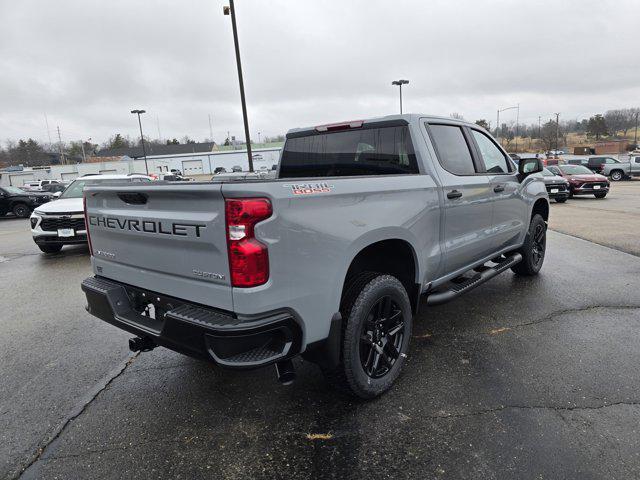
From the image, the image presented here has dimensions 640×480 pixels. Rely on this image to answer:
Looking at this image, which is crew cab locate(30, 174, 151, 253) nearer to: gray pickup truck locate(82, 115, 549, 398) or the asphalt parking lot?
the asphalt parking lot

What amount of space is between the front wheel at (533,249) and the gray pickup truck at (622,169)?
31381 mm

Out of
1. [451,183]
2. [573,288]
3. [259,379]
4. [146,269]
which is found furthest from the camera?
[573,288]

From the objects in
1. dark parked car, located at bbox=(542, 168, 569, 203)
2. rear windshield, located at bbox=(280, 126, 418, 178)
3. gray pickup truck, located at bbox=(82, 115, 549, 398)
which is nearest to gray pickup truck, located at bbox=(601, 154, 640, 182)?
dark parked car, located at bbox=(542, 168, 569, 203)

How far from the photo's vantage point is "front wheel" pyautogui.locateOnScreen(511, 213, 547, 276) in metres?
5.61

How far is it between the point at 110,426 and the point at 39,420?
52 centimetres

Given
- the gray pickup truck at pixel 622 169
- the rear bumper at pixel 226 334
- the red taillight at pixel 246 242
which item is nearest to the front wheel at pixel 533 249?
the rear bumper at pixel 226 334

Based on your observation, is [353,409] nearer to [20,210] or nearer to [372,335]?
[372,335]

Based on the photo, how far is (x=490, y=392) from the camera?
3.04 metres

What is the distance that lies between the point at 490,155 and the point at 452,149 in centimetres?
100

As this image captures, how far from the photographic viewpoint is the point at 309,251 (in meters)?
2.38

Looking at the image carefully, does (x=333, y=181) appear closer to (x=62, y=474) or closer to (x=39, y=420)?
(x=62, y=474)

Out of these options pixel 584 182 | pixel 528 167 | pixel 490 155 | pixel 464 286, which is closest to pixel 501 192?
pixel 490 155

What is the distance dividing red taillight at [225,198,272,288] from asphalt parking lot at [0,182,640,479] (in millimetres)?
1079

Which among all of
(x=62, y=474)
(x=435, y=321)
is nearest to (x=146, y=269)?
(x=62, y=474)
